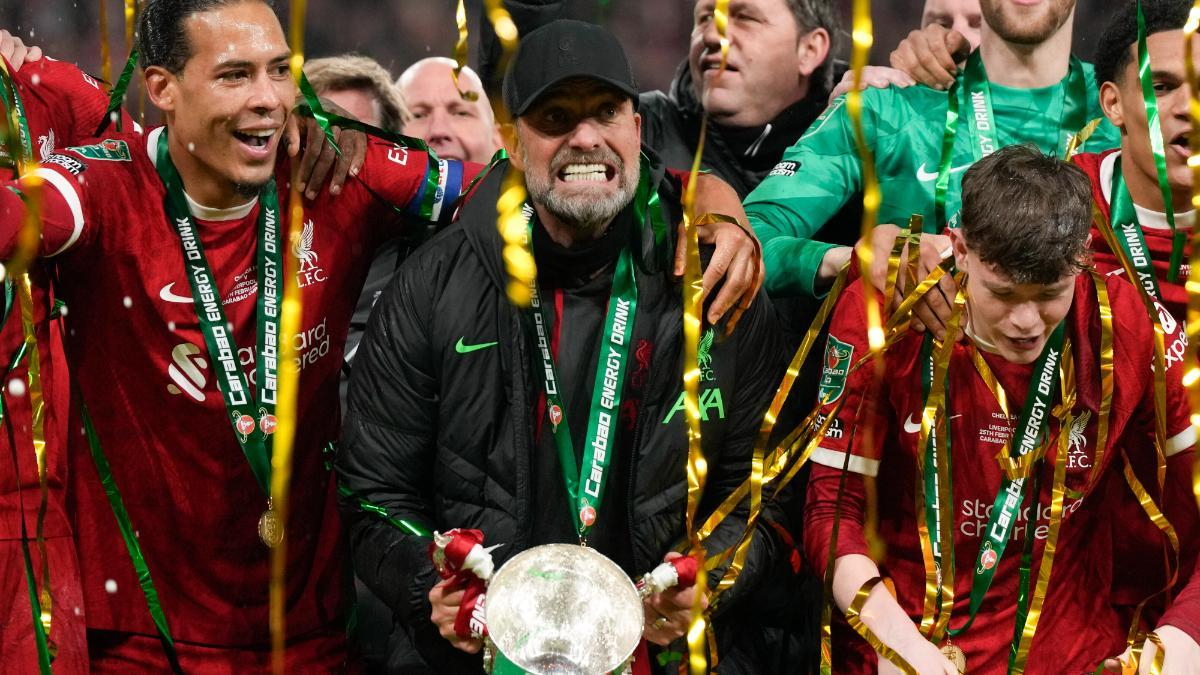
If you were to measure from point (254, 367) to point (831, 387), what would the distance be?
111 centimetres

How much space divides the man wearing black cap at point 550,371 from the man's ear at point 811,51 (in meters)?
1.11

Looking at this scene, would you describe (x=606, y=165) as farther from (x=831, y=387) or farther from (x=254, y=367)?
(x=254, y=367)

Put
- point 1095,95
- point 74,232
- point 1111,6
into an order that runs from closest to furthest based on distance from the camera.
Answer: point 74,232, point 1095,95, point 1111,6

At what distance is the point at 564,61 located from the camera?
2559 millimetres

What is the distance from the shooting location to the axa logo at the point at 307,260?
2766mm

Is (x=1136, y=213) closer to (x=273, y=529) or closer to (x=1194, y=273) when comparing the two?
(x=1194, y=273)

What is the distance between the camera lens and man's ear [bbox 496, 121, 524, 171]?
2.67 meters

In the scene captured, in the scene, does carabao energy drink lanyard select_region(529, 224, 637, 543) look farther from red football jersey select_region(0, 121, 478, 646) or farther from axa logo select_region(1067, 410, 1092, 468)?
axa logo select_region(1067, 410, 1092, 468)

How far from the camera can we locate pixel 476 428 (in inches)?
103

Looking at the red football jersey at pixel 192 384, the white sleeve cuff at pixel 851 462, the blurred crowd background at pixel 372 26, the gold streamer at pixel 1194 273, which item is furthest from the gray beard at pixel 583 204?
the blurred crowd background at pixel 372 26

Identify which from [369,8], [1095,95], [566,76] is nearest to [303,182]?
[566,76]

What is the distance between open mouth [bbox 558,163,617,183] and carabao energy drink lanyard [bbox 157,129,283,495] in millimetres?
593

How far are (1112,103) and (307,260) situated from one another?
166 centimetres

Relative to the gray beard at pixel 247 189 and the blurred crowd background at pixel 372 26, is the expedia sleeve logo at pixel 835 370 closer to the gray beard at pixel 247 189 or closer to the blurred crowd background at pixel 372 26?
the gray beard at pixel 247 189
